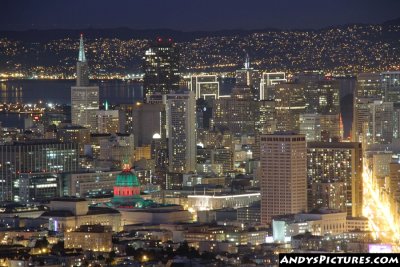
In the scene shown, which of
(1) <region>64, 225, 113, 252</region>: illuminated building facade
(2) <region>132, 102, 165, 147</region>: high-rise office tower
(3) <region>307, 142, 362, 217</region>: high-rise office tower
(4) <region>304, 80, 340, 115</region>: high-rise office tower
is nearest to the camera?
(1) <region>64, 225, 113, 252</region>: illuminated building facade

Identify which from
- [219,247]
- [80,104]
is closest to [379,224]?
[219,247]

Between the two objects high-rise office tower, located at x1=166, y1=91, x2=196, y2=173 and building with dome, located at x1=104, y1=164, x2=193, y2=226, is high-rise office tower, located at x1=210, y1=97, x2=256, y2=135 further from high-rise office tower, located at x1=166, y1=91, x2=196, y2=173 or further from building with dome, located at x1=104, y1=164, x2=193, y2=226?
building with dome, located at x1=104, y1=164, x2=193, y2=226

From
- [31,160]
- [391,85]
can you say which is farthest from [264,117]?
[31,160]

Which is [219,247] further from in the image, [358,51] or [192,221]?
[358,51]

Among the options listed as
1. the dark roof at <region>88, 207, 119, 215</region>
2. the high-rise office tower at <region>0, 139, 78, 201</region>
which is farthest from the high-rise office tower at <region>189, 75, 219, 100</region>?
the dark roof at <region>88, 207, 119, 215</region>

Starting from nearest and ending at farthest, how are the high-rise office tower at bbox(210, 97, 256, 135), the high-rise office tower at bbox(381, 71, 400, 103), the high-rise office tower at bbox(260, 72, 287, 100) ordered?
the high-rise office tower at bbox(210, 97, 256, 135) < the high-rise office tower at bbox(381, 71, 400, 103) < the high-rise office tower at bbox(260, 72, 287, 100)
